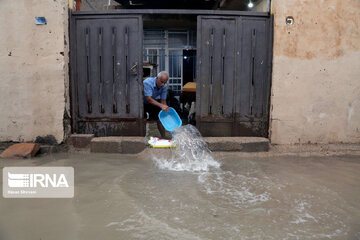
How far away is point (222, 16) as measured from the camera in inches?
196

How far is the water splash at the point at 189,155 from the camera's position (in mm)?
4148

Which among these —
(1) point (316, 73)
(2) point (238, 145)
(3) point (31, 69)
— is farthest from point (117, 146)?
(1) point (316, 73)

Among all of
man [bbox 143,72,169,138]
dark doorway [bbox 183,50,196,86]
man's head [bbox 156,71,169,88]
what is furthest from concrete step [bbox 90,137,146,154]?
dark doorway [bbox 183,50,196,86]

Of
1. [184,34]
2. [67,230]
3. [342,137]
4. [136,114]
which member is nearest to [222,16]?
[136,114]

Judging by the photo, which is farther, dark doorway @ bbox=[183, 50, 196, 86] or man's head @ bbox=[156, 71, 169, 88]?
dark doorway @ bbox=[183, 50, 196, 86]

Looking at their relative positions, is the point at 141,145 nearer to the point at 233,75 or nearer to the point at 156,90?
the point at 156,90

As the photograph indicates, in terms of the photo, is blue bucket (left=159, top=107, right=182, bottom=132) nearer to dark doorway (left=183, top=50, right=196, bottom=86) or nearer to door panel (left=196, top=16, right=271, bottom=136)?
door panel (left=196, top=16, right=271, bottom=136)

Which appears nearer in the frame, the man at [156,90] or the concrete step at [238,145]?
the concrete step at [238,145]

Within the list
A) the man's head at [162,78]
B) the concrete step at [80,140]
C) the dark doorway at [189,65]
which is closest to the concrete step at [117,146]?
the concrete step at [80,140]

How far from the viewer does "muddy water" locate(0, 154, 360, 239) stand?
88.8 inches

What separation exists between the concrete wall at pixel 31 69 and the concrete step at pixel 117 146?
633 mm

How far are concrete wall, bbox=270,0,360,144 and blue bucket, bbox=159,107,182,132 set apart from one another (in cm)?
173

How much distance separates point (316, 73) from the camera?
497 cm

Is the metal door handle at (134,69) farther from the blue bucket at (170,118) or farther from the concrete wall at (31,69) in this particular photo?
the concrete wall at (31,69)
